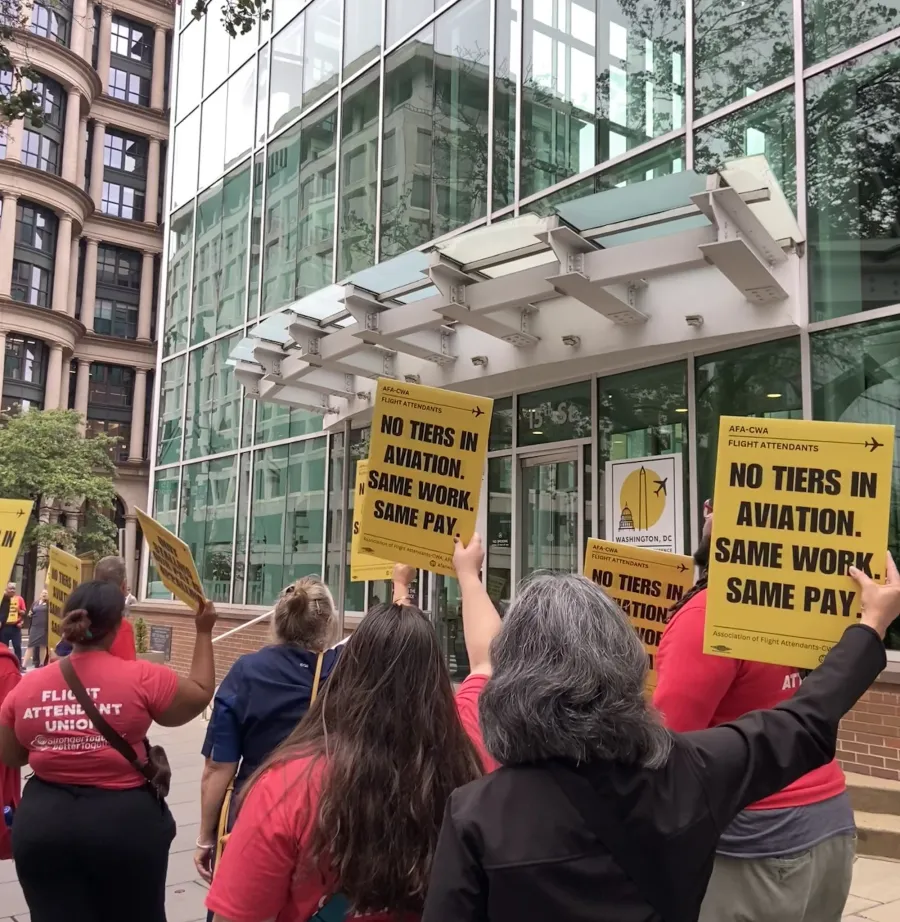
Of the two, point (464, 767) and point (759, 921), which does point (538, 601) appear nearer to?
point (464, 767)


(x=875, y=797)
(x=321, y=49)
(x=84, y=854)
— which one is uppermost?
(x=321, y=49)

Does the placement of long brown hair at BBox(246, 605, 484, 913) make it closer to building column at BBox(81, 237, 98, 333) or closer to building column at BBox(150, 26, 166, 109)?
building column at BBox(81, 237, 98, 333)

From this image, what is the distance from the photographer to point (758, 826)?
2482mm

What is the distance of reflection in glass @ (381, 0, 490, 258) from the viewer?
11.8 m

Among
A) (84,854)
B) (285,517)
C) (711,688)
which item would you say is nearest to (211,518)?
(285,517)

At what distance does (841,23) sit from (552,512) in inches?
216

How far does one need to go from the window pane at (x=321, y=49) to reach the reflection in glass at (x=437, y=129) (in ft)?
5.95

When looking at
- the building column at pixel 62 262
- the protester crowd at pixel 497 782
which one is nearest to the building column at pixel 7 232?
the building column at pixel 62 262

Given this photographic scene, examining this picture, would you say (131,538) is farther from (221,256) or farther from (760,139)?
(760,139)

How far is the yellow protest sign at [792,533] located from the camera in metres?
2.22

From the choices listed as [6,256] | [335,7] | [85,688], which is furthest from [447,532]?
[6,256]

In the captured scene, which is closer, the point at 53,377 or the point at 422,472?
the point at 422,472

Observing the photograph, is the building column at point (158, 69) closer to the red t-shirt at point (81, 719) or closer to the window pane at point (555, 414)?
the window pane at point (555, 414)

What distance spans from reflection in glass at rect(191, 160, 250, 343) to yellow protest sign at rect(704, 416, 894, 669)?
15123 mm
